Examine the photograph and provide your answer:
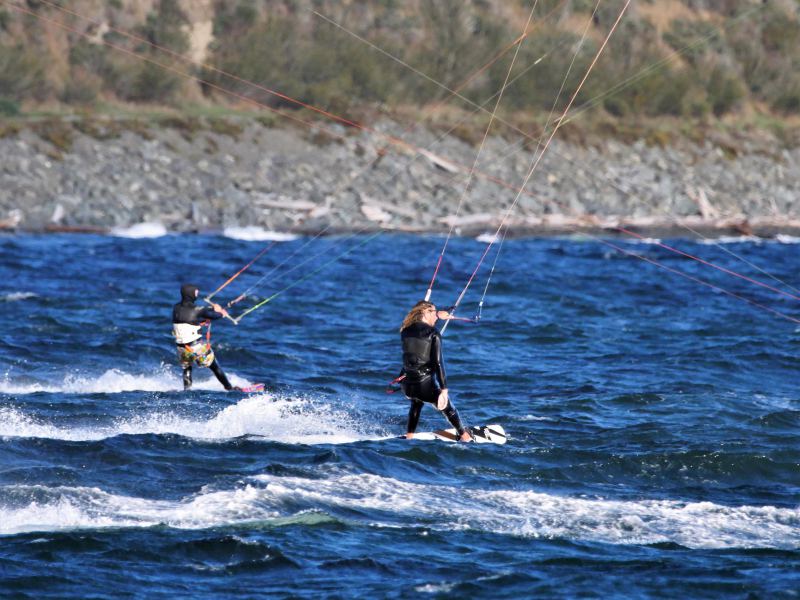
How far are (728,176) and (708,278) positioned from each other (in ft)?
58.1

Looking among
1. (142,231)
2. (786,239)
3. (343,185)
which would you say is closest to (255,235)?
(142,231)

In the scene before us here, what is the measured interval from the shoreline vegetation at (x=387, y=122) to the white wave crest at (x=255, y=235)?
21.1 inches

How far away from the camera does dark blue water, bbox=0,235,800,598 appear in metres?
10.9

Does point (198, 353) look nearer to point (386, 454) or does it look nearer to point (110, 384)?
point (110, 384)

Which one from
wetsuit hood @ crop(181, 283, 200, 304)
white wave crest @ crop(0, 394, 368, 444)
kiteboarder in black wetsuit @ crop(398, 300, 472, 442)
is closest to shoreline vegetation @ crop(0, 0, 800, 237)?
wetsuit hood @ crop(181, 283, 200, 304)

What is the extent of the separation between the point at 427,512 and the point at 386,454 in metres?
2.36

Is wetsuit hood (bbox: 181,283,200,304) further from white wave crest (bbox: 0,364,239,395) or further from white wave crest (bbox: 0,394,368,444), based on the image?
white wave crest (bbox: 0,394,368,444)

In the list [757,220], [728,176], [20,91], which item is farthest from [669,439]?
[20,91]

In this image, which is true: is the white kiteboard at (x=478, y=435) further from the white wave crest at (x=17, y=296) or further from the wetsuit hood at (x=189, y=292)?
the white wave crest at (x=17, y=296)

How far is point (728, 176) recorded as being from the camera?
5034 centimetres

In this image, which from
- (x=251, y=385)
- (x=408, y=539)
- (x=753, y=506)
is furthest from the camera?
(x=251, y=385)

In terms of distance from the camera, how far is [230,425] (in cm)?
1614

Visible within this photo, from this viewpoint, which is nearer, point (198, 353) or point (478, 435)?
point (478, 435)

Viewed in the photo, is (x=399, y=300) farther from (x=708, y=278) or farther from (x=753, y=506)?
(x=753, y=506)
